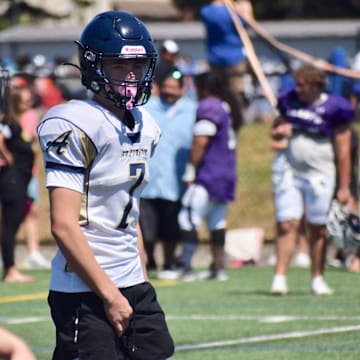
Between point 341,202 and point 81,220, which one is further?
point 341,202

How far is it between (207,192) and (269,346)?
429 centimetres

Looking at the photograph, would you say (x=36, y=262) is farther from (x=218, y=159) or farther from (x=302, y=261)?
(x=218, y=159)

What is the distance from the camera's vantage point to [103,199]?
5.17 m

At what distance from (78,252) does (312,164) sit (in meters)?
6.22

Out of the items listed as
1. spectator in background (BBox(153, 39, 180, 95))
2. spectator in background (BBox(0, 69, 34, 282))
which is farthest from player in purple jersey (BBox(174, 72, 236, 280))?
spectator in background (BBox(0, 69, 34, 282))

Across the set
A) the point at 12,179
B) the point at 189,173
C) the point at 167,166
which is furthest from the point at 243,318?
the point at 12,179

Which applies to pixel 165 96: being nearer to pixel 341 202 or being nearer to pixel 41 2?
pixel 341 202

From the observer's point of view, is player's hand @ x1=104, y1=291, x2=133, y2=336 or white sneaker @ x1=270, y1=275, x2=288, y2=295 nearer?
player's hand @ x1=104, y1=291, x2=133, y2=336

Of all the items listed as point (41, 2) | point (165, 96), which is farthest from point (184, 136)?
point (41, 2)

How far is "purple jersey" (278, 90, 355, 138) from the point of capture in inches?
425

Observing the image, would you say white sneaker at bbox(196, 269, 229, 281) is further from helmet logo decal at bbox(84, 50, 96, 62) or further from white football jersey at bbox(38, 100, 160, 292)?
→ helmet logo decal at bbox(84, 50, 96, 62)

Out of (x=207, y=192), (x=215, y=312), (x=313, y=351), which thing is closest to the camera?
(x=313, y=351)

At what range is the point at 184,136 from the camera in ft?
42.7

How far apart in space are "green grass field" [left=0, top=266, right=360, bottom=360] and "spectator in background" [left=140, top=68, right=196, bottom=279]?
85cm
